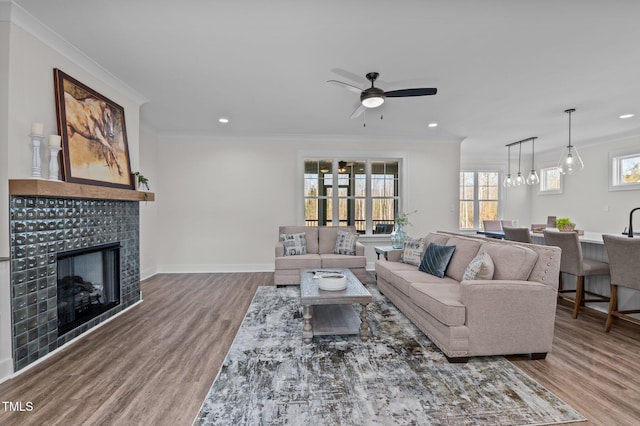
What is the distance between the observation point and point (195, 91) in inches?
145

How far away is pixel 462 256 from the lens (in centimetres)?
333

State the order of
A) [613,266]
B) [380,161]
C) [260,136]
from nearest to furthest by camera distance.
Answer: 1. [613,266]
2. [260,136]
3. [380,161]

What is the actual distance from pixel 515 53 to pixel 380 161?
3.45 m

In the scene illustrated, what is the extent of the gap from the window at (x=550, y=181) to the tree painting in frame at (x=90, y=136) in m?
9.10

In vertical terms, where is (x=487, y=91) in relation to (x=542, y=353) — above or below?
above

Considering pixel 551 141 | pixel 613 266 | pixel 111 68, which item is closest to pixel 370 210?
pixel 613 266

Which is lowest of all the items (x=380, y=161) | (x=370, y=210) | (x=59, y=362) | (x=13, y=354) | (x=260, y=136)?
(x=59, y=362)

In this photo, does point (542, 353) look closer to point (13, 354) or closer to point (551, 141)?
point (13, 354)

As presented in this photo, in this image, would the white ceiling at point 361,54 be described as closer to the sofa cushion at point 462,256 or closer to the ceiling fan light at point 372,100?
the ceiling fan light at point 372,100

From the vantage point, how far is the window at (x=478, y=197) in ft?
26.6

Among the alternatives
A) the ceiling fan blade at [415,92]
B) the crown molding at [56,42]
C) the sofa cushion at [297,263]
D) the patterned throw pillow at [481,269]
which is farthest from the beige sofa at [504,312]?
the crown molding at [56,42]

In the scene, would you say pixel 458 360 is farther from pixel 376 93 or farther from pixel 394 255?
pixel 376 93

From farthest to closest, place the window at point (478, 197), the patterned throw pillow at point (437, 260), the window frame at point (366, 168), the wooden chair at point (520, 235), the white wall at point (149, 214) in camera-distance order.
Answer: the window at point (478, 197)
the window frame at point (366, 168)
the white wall at point (149, 214)
the wooden chair at point (520, 235)
the patterned throw pillow at point (437, 260)

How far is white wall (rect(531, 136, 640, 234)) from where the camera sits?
5.73m
